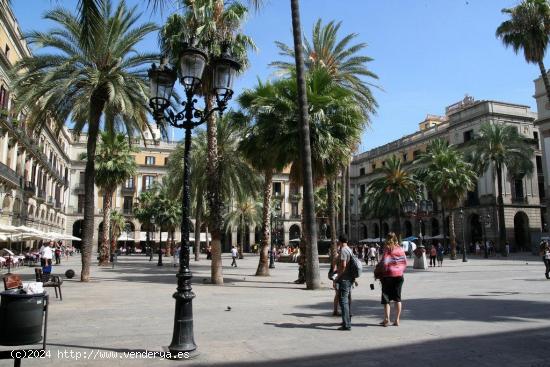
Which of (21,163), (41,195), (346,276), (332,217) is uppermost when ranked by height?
(21,163)

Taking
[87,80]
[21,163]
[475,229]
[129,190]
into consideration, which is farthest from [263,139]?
[129,190]

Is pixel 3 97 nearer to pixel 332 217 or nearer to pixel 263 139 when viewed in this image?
pixel 263 139

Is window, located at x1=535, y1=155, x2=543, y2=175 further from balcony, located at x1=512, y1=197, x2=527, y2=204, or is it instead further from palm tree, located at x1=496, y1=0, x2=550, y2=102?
palm tree, located at x1=496, y1=0, x2=550, y2=102

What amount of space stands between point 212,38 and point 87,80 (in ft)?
17.0

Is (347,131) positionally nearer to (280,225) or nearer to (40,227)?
(40,227)

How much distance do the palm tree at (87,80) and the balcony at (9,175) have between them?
1741 cm

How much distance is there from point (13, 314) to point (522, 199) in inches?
2225

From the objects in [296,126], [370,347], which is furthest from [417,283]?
Answer: [370,347]

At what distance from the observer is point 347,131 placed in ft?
53.0

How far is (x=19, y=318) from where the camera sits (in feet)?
17.1

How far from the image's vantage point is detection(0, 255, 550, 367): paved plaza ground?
240 inches

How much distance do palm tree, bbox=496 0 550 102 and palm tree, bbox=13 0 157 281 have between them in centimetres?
2302

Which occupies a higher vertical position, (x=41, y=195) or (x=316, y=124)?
(x=41, y=195)

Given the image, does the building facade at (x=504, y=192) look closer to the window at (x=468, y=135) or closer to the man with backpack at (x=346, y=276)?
the window at (x=468, y=135)
